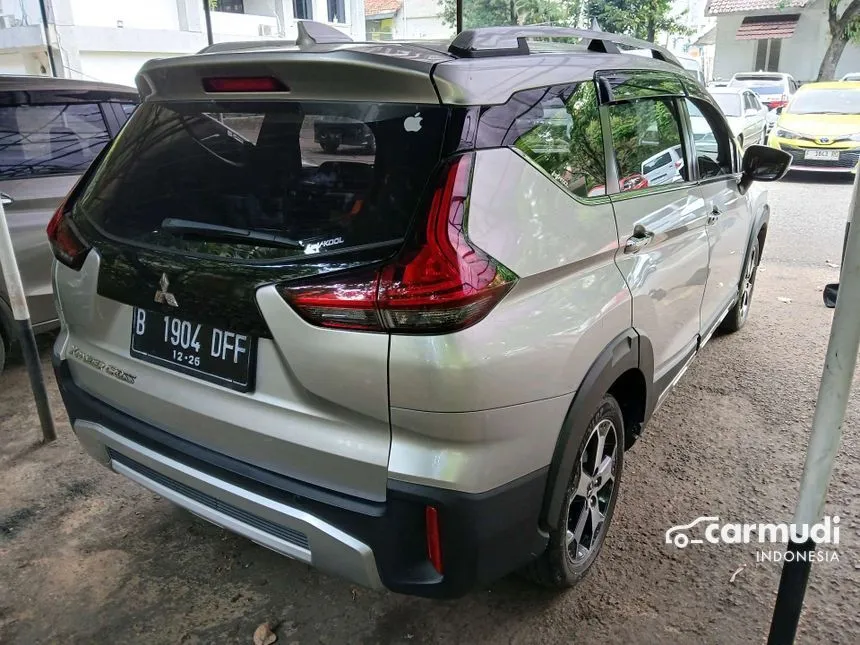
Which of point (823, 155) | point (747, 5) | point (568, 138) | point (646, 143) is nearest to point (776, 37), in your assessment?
point (747, 5)

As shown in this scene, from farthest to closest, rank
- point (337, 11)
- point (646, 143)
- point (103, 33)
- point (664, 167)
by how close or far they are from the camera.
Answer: point (337, 11) < point (103, 33) < point (664, 167) < point (646, 143)

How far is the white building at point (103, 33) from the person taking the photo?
43.4 feet

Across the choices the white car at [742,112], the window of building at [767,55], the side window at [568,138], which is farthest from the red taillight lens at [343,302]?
the window of building at [767,55]

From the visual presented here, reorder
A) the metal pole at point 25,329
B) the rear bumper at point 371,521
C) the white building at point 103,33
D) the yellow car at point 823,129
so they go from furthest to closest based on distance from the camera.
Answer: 1. the white building at point 103,33
2. the yellow car at point 823,129
3. the metal pole at point 25,329
4. the rear bumper at point 371,521

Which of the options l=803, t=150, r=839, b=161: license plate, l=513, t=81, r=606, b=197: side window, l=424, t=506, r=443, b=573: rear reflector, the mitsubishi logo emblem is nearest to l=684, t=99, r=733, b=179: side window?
l=513, t=81, r=606, b=197: side window

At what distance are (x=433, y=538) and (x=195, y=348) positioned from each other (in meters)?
0.86

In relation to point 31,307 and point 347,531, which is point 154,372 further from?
point 31,307

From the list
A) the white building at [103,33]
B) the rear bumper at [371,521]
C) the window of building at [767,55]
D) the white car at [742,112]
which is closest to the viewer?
the rear bumper at [371,521]

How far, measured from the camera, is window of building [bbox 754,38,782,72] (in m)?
27.6

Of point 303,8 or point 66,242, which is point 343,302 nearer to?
point 66,242

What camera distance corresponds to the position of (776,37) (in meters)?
26.4

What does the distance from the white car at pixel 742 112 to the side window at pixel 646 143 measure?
375 inches

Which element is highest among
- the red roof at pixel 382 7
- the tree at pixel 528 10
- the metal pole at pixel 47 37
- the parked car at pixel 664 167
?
the red roof at pixel 382 7

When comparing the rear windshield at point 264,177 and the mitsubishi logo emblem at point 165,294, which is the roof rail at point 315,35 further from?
the mitsubishi logo emblem at point 165,294
